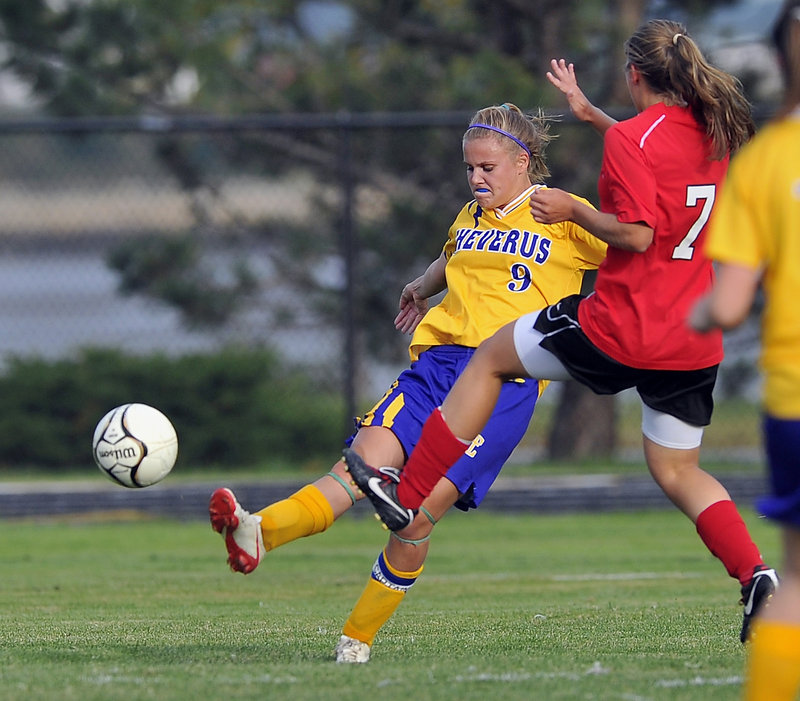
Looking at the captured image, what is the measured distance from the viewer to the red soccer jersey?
4.39 m

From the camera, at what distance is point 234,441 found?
12930mm

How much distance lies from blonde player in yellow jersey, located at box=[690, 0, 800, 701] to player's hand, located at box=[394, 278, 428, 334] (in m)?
2.33

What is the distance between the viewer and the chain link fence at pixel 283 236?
40.2ft

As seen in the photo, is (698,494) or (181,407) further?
(181,407)

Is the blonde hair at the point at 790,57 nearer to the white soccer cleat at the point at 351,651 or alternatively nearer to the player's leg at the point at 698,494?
the player's leg at the point at 698,494

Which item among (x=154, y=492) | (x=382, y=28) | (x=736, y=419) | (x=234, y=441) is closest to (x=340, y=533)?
(x=154, y=492)

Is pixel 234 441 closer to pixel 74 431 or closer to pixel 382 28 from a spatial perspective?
pixel 74 431

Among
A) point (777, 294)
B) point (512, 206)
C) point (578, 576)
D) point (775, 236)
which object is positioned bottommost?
point (578, 576)

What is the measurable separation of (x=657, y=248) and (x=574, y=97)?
2.28ft

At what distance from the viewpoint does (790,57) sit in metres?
3.27

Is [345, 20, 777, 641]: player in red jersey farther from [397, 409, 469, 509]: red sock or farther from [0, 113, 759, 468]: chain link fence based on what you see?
[0, 113, 759, 468]: chain link fence

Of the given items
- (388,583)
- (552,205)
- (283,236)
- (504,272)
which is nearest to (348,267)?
(283,236)

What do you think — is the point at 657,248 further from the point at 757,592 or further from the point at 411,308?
the point at 411,308

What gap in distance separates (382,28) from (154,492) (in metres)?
5.70
